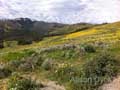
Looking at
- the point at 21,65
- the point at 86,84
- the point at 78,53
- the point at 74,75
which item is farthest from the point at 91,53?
the point at 86,84

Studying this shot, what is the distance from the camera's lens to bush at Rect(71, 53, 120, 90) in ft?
56.9

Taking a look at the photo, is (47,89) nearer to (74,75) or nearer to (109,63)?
(74,75)

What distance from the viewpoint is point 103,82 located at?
58.7 feet

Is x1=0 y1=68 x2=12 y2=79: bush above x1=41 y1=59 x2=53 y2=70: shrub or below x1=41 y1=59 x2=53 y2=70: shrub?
below

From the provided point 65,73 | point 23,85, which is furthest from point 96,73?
point 23,85

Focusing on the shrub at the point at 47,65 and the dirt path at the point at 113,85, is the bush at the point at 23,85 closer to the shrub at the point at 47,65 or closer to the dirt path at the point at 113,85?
the dirt path at the point at 113,85

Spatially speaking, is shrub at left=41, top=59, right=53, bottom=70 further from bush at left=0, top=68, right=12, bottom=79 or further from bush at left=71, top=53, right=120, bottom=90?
bush at left=71, top=53, right=120, bottom=90

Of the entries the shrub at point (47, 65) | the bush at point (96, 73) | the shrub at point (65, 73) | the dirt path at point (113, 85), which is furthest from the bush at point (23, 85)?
the shrub at point (47, 65)

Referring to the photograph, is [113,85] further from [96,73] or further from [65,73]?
[65,73]

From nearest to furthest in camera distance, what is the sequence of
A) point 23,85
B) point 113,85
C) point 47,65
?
point 23,85 → point 113,85 → point 47,65

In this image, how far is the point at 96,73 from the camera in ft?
62.5

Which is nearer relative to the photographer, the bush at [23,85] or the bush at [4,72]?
the bush at [23,85]

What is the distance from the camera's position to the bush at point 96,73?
56.9 ft

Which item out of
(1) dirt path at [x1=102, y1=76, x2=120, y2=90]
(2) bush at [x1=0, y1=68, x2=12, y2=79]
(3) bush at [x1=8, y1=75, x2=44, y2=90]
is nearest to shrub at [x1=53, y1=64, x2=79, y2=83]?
(3) bush at [x1=8, y1=75, x2=44, y2=90]
